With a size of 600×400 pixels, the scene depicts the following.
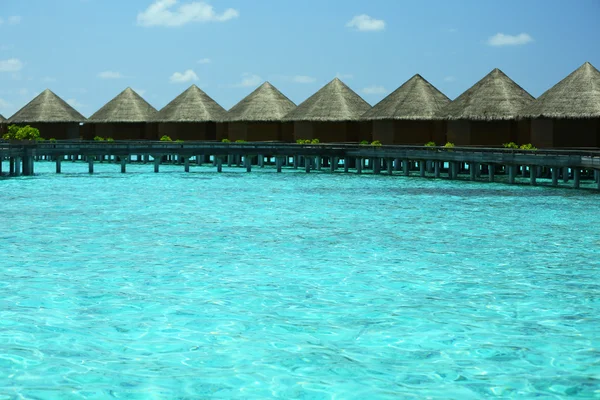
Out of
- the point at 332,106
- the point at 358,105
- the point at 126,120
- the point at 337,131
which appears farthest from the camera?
the point at 126,120

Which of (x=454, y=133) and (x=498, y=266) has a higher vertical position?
(x=454, y=133)

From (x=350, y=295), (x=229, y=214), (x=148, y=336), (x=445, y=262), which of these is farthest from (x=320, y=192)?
(x=148, y=336)

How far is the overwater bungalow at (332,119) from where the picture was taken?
204ft

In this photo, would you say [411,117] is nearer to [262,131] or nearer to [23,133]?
[262,131]

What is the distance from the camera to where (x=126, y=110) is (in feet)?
249

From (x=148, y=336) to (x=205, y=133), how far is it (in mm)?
61342

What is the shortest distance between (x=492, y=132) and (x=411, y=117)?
5.94 meters

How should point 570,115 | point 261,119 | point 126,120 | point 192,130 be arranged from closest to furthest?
point 570,115 < point 261,119 < point 192,130 < point 126,120

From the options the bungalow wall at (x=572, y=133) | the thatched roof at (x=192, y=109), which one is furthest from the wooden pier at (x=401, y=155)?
the thatched roof at (x=192, y=109)

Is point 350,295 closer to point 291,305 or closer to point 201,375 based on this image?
point 291,305

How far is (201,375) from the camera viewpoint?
10.3 meters

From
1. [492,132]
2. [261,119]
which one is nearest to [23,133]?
[261,119]

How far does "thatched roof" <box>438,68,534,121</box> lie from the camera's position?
2032 inches

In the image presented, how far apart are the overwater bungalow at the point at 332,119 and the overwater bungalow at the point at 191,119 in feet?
31.6
